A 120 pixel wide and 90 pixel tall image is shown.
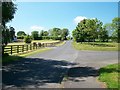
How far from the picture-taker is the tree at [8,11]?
22.2 meters

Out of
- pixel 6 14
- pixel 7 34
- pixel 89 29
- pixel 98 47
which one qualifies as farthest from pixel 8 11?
pixel 89 29


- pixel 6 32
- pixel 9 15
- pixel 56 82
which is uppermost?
pixel 9 15

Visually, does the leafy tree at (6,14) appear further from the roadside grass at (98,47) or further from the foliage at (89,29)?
the foliage at (89,29)

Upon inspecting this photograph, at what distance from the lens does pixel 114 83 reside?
36.6 ft

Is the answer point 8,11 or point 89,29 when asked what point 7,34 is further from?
point 89,29

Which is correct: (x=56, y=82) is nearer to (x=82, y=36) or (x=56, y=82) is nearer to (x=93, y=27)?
(x=93, y=27)

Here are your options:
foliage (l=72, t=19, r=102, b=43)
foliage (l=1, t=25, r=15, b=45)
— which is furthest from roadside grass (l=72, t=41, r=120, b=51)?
foliage (l=1, t=25, r=15, b=45)

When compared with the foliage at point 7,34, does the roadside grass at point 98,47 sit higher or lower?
lower

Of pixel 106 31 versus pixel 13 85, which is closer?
pixel 13 85

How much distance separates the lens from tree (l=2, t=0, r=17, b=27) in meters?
22.2

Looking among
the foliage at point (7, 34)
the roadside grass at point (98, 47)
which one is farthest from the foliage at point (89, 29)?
the foliage at point (7, 34)

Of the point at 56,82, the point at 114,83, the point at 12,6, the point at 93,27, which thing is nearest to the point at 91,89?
the point at 114,83

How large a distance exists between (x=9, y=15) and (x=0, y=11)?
5.10ft

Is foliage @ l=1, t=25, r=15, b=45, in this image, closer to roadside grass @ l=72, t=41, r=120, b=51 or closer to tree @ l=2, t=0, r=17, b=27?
tree @ l=2, t=0, r=17, b=27
